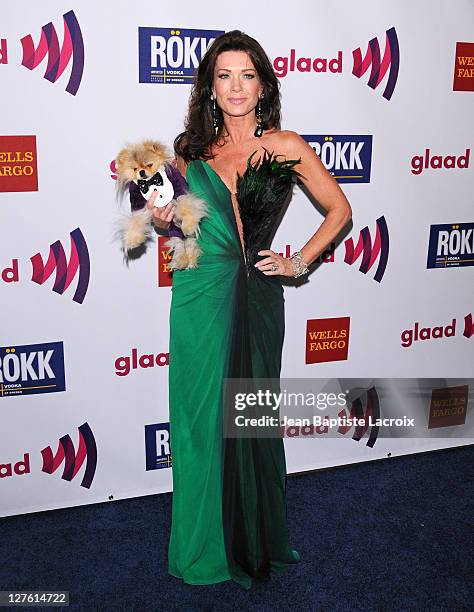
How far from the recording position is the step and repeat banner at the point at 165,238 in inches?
112

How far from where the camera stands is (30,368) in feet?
10.1

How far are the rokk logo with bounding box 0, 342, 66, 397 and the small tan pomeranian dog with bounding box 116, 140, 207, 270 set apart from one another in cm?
96

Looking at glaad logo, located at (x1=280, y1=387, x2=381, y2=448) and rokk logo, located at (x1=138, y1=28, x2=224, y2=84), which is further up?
→ rokk logo, located at (x1=138, y1=28, x2=224, y2=84)

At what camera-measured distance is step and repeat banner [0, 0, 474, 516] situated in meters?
2.85

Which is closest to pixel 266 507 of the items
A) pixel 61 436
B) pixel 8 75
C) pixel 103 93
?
pixel 61 436

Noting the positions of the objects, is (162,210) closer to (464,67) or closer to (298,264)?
(298,264)

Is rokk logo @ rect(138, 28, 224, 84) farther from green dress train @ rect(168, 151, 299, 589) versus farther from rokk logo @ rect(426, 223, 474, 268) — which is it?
rokk logo @ rect(426, 223, 474, 268)

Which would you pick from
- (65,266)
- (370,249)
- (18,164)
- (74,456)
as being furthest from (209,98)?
(74,456)

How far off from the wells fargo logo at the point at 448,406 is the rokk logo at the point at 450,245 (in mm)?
747

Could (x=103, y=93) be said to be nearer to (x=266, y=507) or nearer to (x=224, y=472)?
(x=224, y=472)

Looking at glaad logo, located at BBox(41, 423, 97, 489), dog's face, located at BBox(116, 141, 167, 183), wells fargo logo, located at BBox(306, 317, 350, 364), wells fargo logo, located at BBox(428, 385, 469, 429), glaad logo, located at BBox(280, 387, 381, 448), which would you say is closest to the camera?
dog's face, located at BBox(116, 141, 167, 183)

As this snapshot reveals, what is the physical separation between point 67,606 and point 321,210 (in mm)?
2079

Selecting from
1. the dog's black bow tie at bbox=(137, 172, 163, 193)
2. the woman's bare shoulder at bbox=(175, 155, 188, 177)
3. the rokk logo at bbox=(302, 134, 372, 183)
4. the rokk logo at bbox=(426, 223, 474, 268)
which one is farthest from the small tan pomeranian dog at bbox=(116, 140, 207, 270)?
the rokk logo at bbox=(426, 223, 474, 268)

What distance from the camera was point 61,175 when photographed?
290 centimetres
